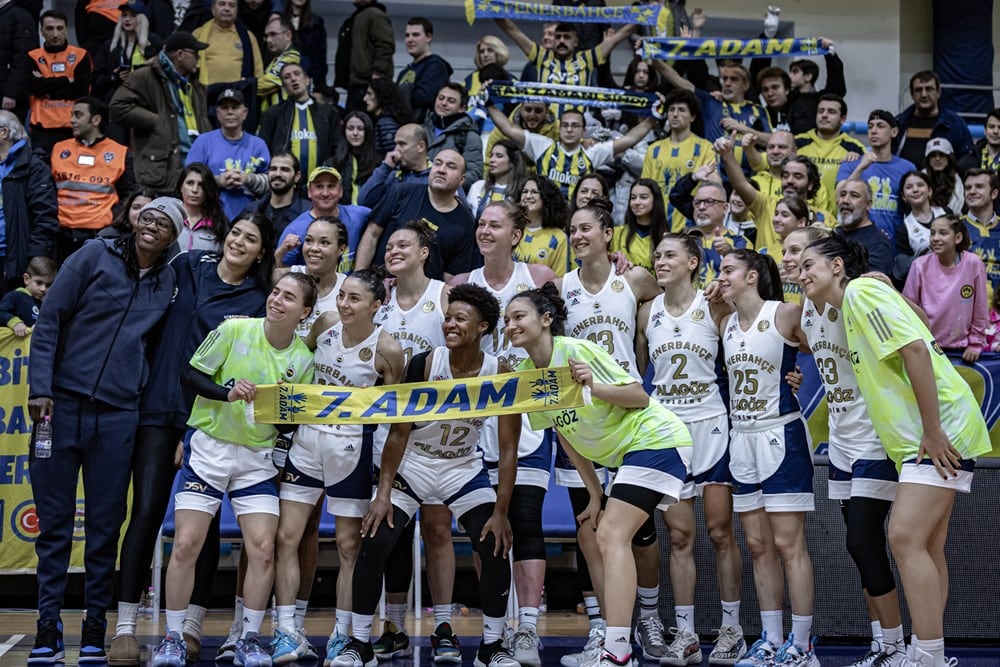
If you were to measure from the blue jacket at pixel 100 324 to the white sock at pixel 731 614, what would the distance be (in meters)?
3.47

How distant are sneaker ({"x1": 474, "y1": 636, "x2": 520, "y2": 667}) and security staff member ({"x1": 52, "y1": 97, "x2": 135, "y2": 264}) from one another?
6.07 m

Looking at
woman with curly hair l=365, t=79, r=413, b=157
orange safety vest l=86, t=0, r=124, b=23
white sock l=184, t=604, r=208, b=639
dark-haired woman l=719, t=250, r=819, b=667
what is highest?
orange safety vest l=86, t=0, r=124, b=23

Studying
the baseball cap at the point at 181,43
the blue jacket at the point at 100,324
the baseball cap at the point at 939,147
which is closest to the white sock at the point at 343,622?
the blue jacket at the point at 100,324

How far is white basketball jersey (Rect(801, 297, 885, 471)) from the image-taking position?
609 centimetres

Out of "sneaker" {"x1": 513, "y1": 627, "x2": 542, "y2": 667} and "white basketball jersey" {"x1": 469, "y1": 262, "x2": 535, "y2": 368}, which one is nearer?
"sneaker" {"x1": 513, "y1": 627, "x2": 542, "y2": 667}

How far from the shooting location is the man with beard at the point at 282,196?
891 cm

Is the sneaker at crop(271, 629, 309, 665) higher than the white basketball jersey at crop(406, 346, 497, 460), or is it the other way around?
the white basketball jersey at crop(406, 346, 497, 460)

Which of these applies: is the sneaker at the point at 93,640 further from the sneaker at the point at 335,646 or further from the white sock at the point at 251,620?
the sneaker at the point at 335,646

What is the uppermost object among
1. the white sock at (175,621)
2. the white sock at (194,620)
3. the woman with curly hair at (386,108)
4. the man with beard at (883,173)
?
the woman with curly hair at (386,108)

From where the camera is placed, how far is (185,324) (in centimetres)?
666

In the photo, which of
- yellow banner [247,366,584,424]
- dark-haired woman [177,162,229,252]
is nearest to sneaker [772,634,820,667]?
yellow banner [247,366,584,424]

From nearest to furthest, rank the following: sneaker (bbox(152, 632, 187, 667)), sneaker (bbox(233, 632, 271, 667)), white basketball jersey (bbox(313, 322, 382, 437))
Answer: sneaker (bbox(152, 632, 187, 667)), sneaker (bbox(233, 632, 271, 667)), white basketball jersey (bbox(313, 322, 382, 437))

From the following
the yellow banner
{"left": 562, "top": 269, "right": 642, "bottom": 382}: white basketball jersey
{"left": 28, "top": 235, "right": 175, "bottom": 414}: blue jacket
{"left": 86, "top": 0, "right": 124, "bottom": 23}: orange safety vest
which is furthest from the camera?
{"left": 86, "top": 0, "right": 124, "bottom": 23}: orange safety vest

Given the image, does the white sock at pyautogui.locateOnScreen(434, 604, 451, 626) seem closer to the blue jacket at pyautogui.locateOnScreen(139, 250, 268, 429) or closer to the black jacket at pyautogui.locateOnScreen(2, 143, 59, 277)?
the blue jacket at pyautogui.locateOnScreen(139, 250, 268, 429)
